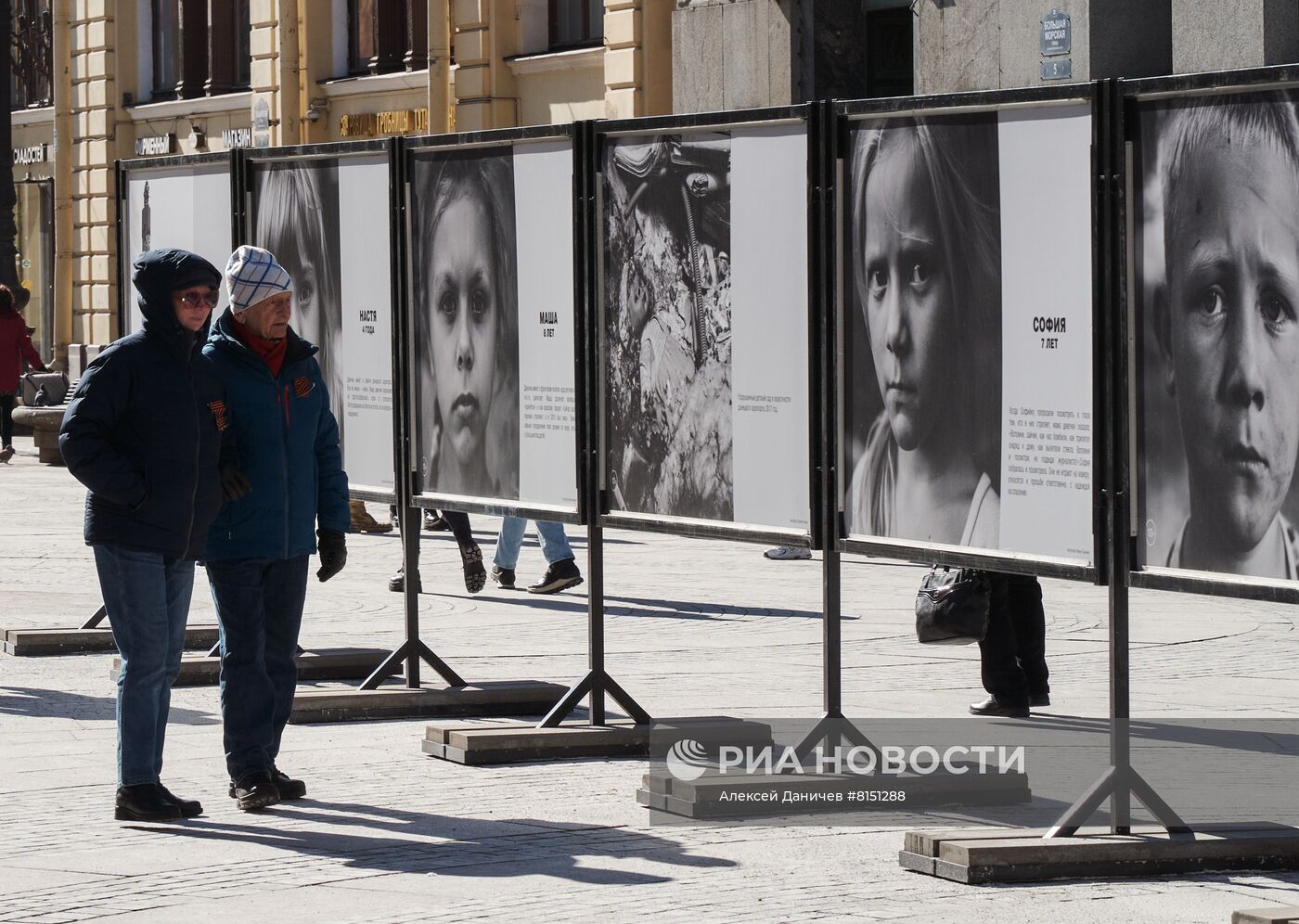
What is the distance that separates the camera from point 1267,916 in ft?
18.7

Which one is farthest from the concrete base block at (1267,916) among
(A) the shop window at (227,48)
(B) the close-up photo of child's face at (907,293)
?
(A) the shop window at (227,48)

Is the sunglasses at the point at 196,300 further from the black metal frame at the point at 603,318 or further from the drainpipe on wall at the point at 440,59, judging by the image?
the drainpipe on wall at the point at 440,59

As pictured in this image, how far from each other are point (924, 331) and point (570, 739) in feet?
7.16

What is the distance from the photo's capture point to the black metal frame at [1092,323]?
643 cm

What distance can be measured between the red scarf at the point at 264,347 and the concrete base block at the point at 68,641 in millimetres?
3438

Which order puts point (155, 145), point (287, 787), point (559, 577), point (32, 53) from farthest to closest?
point (32, 53)
point (155, 145)
point (559, 577)
point (287, 787)

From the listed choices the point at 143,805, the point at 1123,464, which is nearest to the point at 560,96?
the point at 143,805

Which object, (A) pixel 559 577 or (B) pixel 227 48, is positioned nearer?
(A) pixel 559 577

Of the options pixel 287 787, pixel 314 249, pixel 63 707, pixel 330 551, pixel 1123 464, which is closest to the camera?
pixel 1123 464

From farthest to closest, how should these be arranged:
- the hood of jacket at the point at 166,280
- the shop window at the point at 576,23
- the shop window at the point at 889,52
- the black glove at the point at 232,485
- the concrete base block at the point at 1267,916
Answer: the shop window at the point at 576,23
the shop window at the point at 889,52
the black glove at the point at 232,485
the hood of jacket at the point at 166,280
the concrete base block at the point at 1267,916

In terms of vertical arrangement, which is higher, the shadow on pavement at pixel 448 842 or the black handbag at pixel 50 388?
the black handbag at pixel 50 388

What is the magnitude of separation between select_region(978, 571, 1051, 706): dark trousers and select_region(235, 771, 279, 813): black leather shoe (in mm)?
2960

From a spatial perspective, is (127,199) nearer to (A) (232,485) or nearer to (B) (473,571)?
(B) (473,571)

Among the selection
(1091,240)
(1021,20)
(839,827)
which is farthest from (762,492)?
(1021,20)
